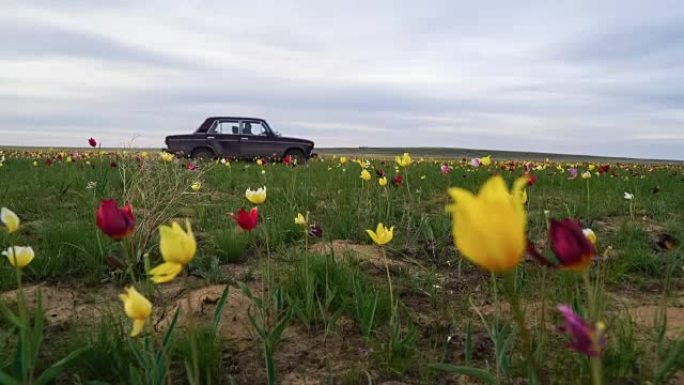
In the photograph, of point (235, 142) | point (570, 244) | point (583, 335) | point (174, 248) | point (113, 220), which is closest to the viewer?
point (583, 335)

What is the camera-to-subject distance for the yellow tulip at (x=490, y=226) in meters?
0.70

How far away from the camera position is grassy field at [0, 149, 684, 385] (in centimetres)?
159

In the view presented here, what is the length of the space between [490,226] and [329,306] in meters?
1.84

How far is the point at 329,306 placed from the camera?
96.9 inches

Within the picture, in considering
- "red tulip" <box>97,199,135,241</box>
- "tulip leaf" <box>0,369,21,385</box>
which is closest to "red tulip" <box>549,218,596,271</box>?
"red tulip" <box>97,199,135,241</box>

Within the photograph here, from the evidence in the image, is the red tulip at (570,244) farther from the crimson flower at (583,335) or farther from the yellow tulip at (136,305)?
the yellow tulip at (136,305)

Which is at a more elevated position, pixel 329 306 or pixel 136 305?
pixel 136 305

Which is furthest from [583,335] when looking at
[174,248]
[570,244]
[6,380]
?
[6,380]

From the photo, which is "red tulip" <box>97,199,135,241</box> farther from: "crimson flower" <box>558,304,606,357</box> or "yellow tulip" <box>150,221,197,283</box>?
"crimson flower" <box>558,304,606,357</box>

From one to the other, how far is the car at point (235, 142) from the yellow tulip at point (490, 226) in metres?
15.0

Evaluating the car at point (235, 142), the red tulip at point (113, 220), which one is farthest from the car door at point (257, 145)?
the red tulip at point (113, 220)

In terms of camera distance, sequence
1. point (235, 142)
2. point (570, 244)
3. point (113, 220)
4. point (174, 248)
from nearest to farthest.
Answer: point (570, 244) < point (174, 248) < point (113, 220) < point (235, 142)

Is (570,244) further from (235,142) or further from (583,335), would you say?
(235,142)

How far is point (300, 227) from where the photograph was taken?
156 inches
